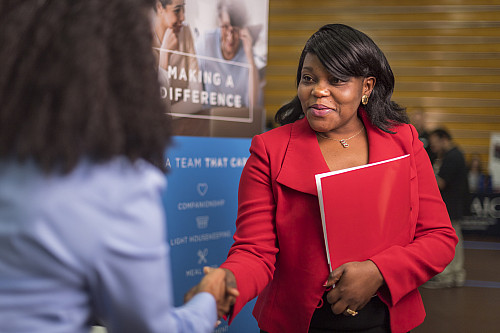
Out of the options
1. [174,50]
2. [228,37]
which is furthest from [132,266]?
[228,37]

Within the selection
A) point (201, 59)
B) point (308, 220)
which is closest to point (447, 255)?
point (308, 220)

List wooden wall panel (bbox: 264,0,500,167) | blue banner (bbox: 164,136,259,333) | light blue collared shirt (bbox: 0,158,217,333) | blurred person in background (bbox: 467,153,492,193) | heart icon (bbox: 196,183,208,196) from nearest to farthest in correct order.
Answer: light blue collared shirt (bbox: 0,158,217,333)
blue banner (bbox: 164,136,259,333)
heart icon (bbox: 196,183,208,196)
blurred person in background (bbox: 467,153,492,193)
wooden wall panel (bbox: 264,0,500,167)

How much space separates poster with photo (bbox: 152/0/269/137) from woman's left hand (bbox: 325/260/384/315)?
95cm

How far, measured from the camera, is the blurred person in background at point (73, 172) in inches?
29.1

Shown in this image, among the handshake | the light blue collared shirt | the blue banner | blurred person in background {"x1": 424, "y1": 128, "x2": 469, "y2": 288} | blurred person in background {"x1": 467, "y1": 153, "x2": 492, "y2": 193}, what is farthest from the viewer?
blurred person in background {"x1": 467, "y1": 153, "x2": 492, "y2": 193}

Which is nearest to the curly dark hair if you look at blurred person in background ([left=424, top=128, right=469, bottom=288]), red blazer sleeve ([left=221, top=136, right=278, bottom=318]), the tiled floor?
red blazer sleeve ([left=221, top=136, right=278, bottom=318])

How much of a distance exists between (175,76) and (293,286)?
101 centimetres

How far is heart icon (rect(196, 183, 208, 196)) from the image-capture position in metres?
2.27

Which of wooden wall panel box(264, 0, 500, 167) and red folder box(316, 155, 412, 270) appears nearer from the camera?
red folder box(316, 155, 412, 270)

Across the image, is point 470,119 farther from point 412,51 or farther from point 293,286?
point 293,286

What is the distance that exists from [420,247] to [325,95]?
0.50m

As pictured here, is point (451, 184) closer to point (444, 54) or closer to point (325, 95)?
point (444, 54)

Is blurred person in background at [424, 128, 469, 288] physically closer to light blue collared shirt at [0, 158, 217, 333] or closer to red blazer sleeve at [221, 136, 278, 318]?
red blazer sleeve at [221, 136, 278, 318]

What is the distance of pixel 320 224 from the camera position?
4.88ft
